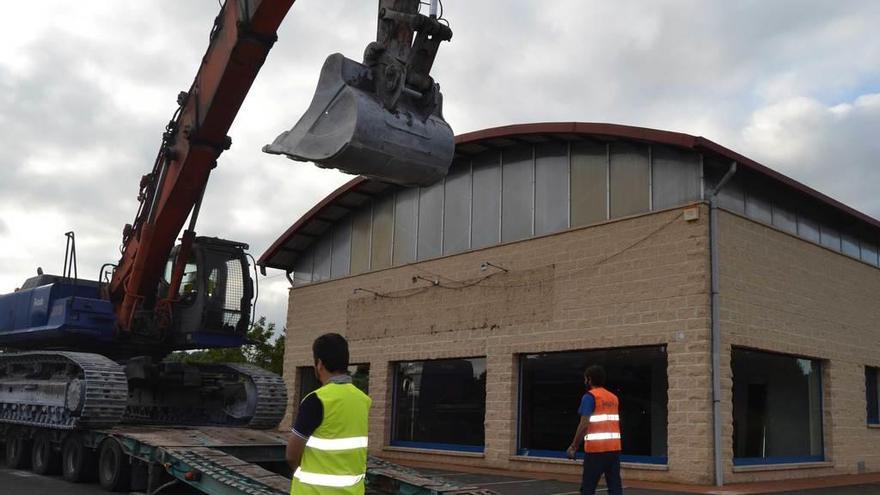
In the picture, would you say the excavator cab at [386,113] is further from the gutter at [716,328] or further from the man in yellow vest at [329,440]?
the gutter at [716,328]

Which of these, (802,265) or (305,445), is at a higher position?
(802,265)

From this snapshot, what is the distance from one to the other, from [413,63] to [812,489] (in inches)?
407

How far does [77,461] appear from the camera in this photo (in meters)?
12.6

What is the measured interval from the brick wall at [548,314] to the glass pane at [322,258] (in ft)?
3.20

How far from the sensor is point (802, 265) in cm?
1625

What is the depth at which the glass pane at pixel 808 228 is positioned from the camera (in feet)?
55.2

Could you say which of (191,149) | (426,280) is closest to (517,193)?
(426,280)

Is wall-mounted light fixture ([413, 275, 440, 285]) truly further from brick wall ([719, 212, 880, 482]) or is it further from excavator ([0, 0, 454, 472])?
brick wall ([719, 212, 880, 482])

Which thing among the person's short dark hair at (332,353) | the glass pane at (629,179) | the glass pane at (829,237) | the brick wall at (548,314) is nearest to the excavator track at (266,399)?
the brick wall at (548,314)

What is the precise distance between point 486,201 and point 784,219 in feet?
19.6

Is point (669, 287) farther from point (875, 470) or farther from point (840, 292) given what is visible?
point (875, 470)

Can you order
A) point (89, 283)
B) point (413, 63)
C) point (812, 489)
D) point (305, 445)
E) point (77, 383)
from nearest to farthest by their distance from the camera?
point (305, 445) → point (413, 63) → point (77, 383) → point (812, 489) → point (89, 283)

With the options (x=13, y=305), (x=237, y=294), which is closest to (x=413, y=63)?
(x=237, y=294)

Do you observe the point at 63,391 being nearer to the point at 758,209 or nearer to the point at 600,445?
the point at 600,445
